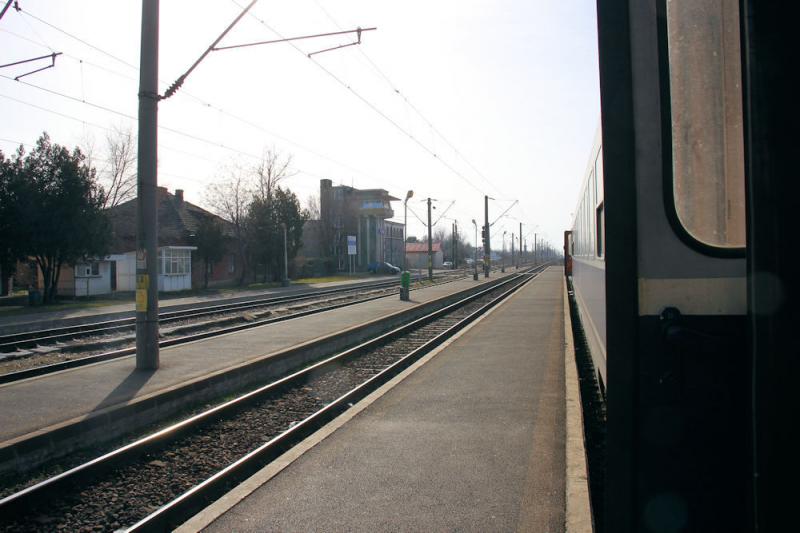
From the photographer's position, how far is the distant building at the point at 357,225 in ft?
245

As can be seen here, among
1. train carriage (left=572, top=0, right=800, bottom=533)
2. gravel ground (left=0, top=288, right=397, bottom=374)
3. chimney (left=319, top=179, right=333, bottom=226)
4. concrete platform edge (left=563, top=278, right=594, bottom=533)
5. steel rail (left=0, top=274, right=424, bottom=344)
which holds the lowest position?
concrete platform edge (left=563, top=278, right=594, bottom=533)

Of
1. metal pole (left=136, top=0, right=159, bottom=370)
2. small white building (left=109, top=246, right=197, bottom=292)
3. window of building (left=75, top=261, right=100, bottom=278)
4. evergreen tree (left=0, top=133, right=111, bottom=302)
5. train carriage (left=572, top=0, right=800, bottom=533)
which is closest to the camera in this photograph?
train carriage (left=572, top=0, right=800, bottom=533)

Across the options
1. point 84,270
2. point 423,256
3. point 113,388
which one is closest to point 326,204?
point 84,270

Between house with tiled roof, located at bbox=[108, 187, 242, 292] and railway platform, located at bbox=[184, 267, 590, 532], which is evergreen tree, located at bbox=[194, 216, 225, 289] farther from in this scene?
railway platform, located at bbox=[184, 267, 590, 532]

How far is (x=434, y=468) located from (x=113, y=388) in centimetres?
509

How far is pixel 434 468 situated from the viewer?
548cm

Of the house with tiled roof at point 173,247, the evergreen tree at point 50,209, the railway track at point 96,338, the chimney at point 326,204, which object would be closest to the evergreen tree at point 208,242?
the house with tiled roof at point 173,247

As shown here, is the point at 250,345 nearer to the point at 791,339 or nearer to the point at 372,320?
the point at 372,320

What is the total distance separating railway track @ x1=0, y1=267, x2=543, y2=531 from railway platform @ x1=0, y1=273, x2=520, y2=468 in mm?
718

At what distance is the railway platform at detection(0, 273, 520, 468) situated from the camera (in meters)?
6.52

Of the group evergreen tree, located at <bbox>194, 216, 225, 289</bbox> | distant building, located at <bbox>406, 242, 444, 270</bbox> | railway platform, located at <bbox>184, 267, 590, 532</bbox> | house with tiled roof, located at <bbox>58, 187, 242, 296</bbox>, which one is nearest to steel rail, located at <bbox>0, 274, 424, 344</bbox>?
railway platform, located at <bbox>184, 267, 590, 532</bbox>

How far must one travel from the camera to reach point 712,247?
7.24 feet

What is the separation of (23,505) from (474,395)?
17.5 ft

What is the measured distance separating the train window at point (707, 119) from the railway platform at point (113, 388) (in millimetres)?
6180
